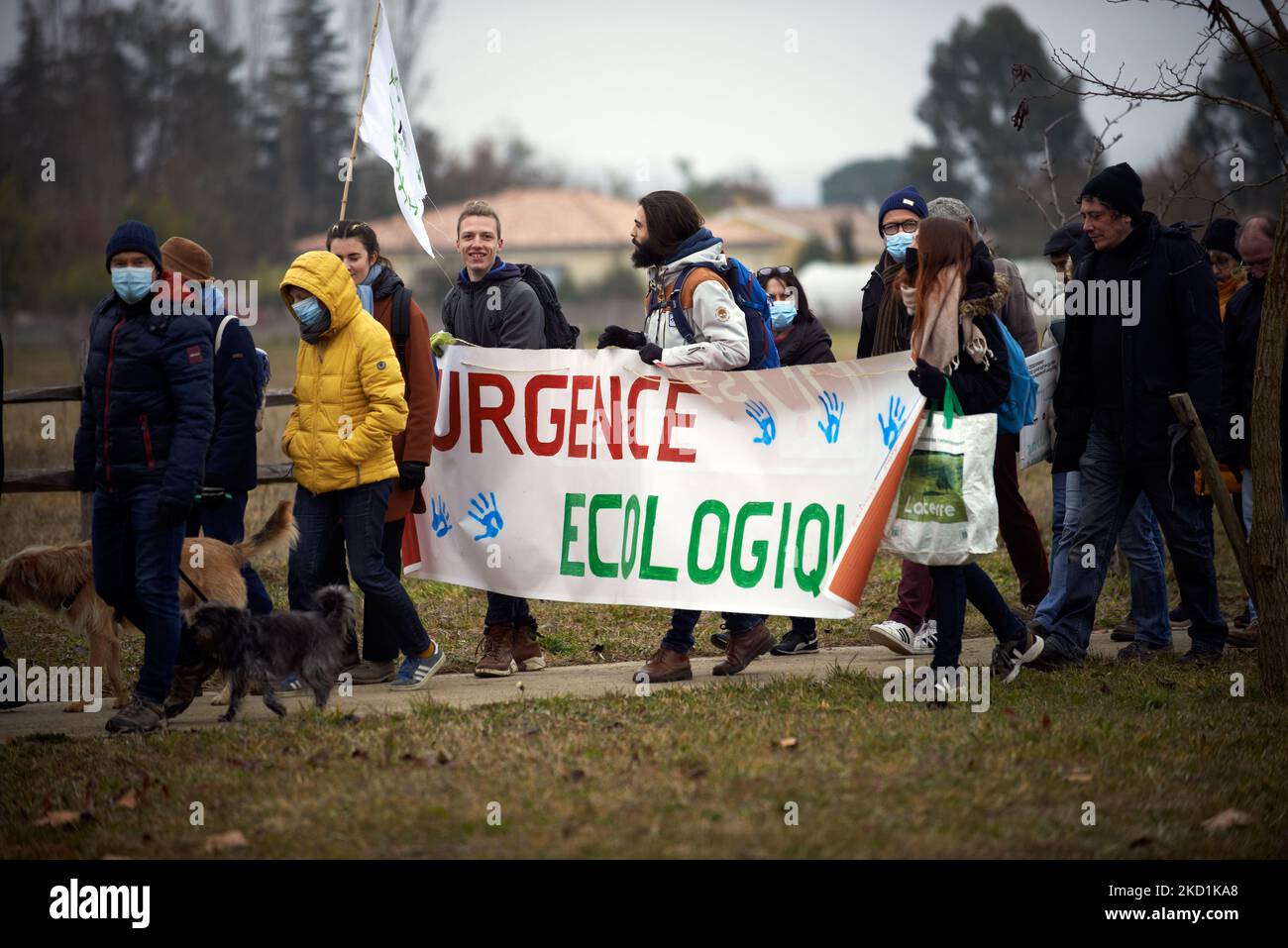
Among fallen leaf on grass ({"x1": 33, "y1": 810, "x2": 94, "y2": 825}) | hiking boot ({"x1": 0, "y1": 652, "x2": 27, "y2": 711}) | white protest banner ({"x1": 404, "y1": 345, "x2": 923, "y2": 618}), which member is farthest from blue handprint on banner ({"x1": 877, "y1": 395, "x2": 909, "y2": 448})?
hiking boot ({"x1": 0, "y1": 652, "x2": 27, "y2": 711})

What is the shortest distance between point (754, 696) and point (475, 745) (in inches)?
60.3

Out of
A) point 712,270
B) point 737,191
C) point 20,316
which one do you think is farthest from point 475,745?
point 737,191

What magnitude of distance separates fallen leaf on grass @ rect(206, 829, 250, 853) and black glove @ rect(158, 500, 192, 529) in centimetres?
194

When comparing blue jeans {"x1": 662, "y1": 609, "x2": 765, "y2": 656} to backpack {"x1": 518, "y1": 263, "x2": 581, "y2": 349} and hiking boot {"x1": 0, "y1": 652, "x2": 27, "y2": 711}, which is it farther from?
hiking boot {"x1": 0, "y1": 652, "x2": 27, "y2": 711}

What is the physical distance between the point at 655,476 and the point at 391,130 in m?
2.84

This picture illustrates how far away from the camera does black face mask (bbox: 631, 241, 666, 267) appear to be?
294 inches

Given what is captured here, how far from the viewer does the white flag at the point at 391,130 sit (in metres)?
8.82

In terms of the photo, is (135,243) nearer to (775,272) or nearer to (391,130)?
(391,130)

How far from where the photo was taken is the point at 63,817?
215 inches

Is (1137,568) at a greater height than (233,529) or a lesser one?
lesser

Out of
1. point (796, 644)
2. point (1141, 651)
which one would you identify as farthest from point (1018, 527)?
point (796, 644)

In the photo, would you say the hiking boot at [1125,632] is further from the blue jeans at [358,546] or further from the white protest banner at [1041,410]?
the blue jeans at [358,546]

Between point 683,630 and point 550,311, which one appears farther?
point 550,311

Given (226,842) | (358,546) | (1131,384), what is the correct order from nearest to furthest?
(226,842)
(358,546)
(1131,384)
